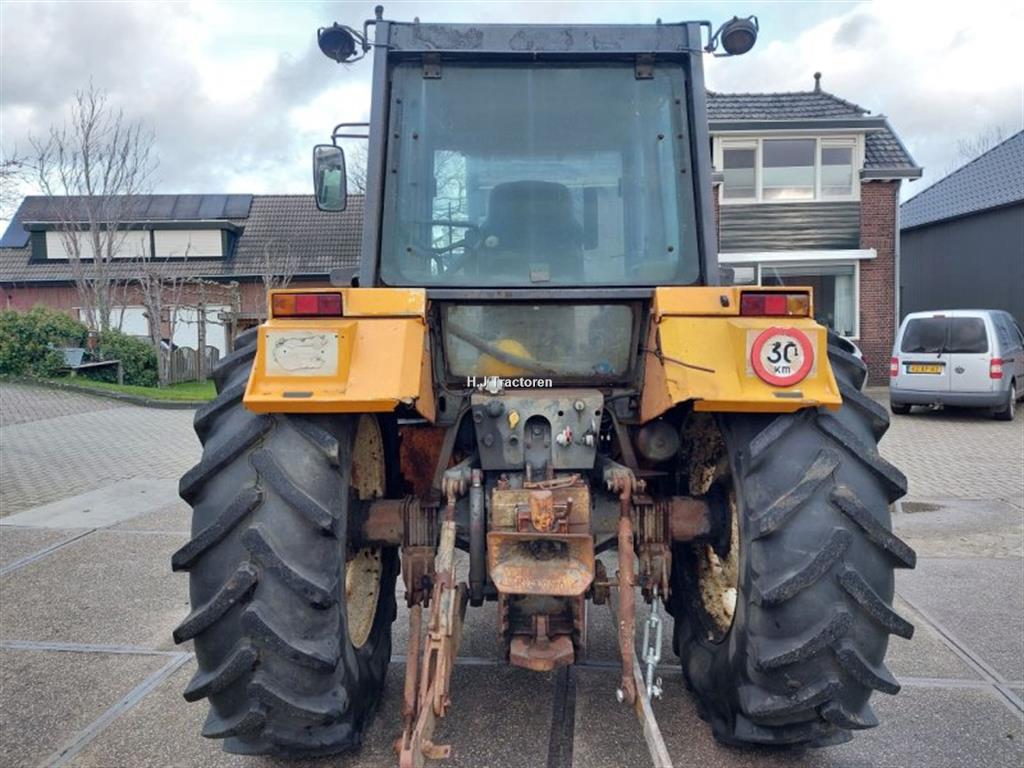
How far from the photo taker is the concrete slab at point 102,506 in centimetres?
714

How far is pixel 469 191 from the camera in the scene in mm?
3480

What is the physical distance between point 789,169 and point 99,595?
1788cm

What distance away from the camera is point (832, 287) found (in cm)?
1997

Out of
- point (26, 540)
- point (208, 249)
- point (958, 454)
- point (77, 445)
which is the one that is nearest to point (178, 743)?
point (26, 540)

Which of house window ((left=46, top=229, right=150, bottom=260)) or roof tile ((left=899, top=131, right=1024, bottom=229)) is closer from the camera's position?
roof tile ((left=899, top=131, right=1024, bottom=229))

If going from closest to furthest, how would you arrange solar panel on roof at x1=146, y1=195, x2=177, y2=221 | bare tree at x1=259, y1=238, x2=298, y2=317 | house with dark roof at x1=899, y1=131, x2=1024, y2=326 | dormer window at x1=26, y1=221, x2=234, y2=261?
house with dark roof at x1=899, y1=131, x2=1024, y2=326
bare tree at x1=259, y1=238, x2=298, y2=317
dormer window at x1=26, y1=221, x2=234, y2=261
solar panel on roof at x1=146, y1=195, x2=177, y2=221

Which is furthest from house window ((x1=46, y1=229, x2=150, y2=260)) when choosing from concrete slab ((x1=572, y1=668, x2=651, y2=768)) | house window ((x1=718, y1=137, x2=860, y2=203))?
concrete slab ((x1=572, y1=668, x2=651, y2=768))

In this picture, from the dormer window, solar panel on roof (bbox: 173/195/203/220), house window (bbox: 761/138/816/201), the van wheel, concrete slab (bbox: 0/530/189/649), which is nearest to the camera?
concrete slab (bbox: 0/530/189/649)

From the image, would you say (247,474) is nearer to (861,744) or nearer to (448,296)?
(448,296)

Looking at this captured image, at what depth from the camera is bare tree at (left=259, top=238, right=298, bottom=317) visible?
2690 centimetres

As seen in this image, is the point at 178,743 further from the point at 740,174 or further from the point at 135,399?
the point at 740,174

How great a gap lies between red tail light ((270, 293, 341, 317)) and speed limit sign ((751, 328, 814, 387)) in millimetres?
1346

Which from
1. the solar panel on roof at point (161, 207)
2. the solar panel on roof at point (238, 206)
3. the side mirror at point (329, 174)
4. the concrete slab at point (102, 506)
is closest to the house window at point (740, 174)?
the concrete slab at point (102, 506)

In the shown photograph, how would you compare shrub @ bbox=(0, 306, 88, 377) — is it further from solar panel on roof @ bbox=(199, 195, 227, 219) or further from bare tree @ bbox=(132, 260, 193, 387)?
solar panel on roof @ bbox=(199, 195, 227, 219)
